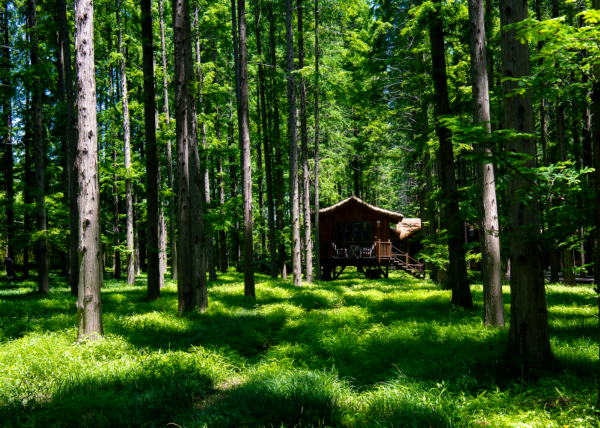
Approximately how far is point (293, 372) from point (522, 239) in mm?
3485

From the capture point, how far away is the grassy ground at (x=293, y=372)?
3527mm

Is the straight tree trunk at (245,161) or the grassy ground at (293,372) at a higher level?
the straight tree trunk at (245,161)

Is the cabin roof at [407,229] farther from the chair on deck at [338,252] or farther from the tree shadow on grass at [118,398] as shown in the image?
the tree shadow on grass at [118,398]

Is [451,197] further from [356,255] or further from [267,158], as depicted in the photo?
[356,255]

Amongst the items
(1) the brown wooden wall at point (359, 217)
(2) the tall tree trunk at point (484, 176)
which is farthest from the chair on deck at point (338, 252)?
(2) the tall tree trunk at point (484, 176)

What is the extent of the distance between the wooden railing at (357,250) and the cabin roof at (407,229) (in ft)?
24.2

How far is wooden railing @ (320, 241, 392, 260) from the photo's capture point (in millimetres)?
22297

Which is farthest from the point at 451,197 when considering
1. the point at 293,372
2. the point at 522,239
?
the point at 293,372

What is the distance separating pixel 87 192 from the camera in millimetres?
5973

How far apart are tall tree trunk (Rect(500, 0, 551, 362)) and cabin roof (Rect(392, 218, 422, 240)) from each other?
84.1 ft

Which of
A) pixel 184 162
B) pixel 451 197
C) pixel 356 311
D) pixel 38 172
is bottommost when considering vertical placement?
pixel 356 311

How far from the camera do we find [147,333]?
22.6 feet

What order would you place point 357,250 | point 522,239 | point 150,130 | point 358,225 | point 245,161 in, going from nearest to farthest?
point 522,239 < point 150,130 < point 245,161 < point 357,250 < point 358,225

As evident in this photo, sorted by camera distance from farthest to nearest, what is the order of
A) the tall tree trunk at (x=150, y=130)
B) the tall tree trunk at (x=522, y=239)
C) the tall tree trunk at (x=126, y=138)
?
1. the tall tree trunk at (x=126, y=138)
2. the tall tree trunk at (x=150, y=130)
3. the tall tree trunk at (x=522, y=239)
